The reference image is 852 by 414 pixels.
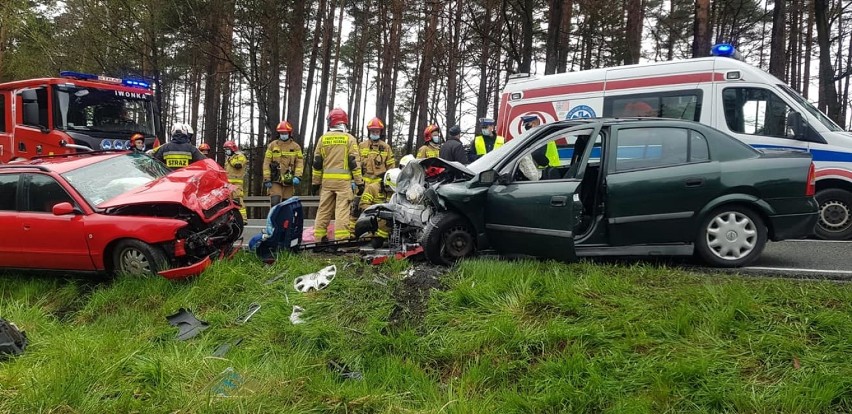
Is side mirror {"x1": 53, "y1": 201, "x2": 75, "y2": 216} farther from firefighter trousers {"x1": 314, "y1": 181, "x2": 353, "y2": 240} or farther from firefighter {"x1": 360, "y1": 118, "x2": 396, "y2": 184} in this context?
firefighter {"x1": 360, "y1": 118, "x2": 396, "y2": 184}

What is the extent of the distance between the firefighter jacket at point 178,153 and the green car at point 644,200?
16.0 feet

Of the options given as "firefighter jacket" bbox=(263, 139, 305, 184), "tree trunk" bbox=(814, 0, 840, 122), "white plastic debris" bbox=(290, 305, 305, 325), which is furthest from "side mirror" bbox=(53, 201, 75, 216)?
"tree trunk" bbox=(814, 0, 840, 122)

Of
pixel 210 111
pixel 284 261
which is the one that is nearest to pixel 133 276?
pixel 284 261

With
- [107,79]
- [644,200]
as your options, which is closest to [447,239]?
[644,200]

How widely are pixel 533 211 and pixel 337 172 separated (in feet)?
10.8

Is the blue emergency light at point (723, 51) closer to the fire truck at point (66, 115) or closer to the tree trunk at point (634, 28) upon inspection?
the tree trunk at point (634, 28)

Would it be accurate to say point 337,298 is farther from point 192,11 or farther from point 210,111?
point 210,111

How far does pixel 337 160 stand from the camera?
725cm

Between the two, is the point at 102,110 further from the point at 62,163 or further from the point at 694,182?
the point at 694,182

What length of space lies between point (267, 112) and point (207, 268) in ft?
35.6

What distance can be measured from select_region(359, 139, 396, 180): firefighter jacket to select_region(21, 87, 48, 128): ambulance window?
21.2 ft

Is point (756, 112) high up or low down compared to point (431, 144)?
up

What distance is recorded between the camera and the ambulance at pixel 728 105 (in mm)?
6508

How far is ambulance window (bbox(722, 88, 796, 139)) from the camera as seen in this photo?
22.1 ft
